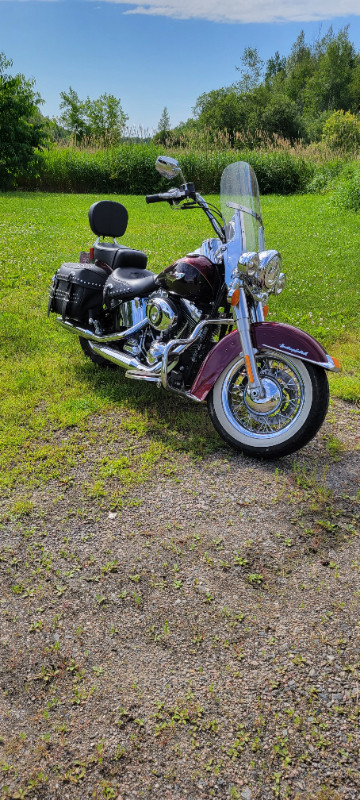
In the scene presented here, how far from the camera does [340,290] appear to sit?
7.38 m

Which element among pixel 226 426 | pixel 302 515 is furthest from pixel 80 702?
pixel 226 426

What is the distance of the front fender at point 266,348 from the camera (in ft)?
10.9

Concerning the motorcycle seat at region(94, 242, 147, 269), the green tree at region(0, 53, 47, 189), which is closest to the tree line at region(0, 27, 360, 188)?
the green tree at region(0, 53, 47, 189)

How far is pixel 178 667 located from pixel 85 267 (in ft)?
11.3

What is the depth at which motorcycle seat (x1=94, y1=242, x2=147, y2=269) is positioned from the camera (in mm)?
4758

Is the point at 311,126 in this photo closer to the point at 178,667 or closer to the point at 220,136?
the point at 220,136

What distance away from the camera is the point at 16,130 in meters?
18.2

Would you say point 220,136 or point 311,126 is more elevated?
point 311,126

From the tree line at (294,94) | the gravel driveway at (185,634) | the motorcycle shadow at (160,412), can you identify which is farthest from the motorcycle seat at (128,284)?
the tree line at (294,94)

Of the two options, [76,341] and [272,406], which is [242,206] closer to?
[272,406]

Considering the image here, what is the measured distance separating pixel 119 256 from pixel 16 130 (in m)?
15.8

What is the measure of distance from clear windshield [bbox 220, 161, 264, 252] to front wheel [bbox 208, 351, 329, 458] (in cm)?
74

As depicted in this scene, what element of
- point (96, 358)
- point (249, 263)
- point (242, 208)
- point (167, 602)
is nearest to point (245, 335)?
point (249, 263)

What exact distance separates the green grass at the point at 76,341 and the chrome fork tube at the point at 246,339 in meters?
0.61
